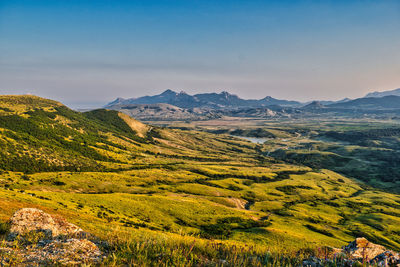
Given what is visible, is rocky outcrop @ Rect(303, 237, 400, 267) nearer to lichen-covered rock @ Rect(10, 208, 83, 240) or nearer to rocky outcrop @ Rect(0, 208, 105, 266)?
rocky outcrop @ Rect(0, 208, 105, 266)

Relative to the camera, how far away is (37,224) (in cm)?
1426

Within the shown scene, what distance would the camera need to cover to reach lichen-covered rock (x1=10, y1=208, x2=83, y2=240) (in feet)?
41.8

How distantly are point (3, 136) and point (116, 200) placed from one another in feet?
512

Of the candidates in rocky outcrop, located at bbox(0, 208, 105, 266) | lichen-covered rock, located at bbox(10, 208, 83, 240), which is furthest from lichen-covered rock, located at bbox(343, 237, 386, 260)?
lichen-covered rock, located at bbox(10, 208, 83, 240)

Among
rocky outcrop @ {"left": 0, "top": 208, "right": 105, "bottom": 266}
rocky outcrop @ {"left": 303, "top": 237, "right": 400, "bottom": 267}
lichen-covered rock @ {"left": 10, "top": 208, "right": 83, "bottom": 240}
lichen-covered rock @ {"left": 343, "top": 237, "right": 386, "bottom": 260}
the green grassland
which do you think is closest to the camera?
rocky outcrop @ {"left": 0, "top": 208, "right": 105, "bottom": 266}

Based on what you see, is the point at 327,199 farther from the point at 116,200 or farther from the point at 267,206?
the point at 116,200

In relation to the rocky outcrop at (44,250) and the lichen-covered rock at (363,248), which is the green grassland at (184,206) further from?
the lichen-covered rock at (363,248)

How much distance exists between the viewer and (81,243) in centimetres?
959

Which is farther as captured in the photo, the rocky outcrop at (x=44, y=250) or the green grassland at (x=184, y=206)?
the green grassland at (x=184, y=206)

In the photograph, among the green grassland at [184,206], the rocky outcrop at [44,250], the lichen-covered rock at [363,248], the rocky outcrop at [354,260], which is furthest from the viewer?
the green grassland at [184,206]

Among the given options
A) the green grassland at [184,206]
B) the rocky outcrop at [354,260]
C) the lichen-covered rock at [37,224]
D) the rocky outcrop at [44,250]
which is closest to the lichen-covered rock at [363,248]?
the rocky outcrop at [354,260]

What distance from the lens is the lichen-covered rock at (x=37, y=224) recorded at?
12734mm

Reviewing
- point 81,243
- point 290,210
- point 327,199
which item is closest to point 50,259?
point 81,243

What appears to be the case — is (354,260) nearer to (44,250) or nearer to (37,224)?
(44,250)
